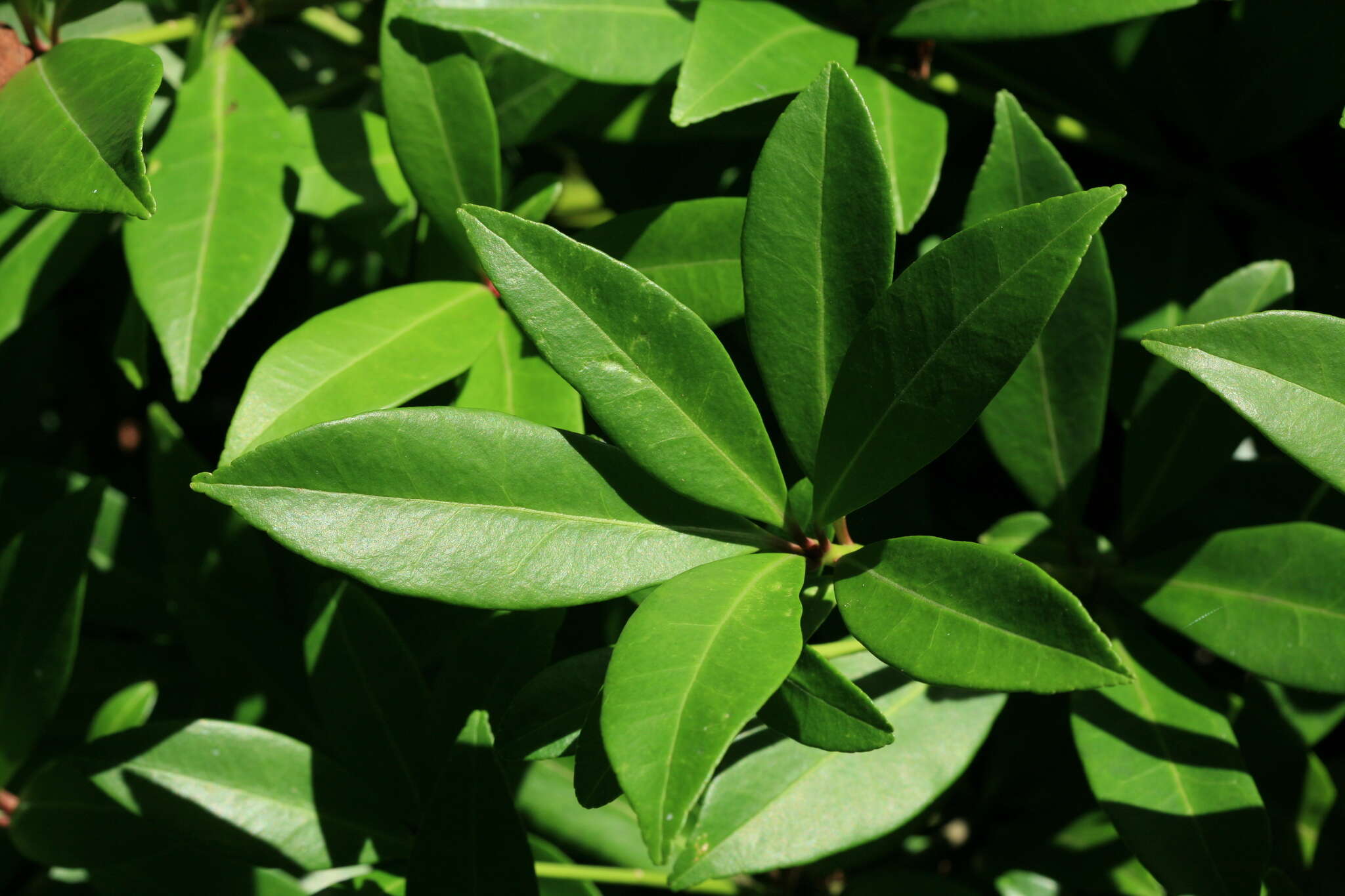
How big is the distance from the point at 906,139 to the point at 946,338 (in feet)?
1.27

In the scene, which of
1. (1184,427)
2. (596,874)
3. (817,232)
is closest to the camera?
(817,232)

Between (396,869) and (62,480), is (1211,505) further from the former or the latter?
(62,480)

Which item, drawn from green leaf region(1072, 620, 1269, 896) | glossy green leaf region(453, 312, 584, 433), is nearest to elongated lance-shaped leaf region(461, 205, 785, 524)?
glossy green leaf region(453, 312, 584, 433)

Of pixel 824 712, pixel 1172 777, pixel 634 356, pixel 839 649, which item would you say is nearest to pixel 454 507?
pixel 634 356

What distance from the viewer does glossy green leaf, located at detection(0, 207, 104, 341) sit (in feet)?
3.72

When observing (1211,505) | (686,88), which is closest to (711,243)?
(686,88)

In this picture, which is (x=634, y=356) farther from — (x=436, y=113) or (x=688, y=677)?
(x=436, y=113)

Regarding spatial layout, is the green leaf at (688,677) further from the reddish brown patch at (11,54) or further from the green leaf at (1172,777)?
the reddish brown patch at (11,54)

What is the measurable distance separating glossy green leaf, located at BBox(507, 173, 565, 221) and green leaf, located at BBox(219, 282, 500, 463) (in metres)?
0.11

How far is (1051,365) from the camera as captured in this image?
3.12 ft

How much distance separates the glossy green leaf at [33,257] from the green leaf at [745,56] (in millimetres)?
693

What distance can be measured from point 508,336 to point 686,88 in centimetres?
26

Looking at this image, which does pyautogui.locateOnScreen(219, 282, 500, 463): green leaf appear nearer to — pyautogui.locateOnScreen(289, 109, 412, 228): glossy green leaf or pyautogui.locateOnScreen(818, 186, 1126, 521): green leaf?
pyautogui.locateOnScreen(289, 109, 412, 228): glossy green leaf

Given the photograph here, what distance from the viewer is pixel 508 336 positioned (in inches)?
37.3
